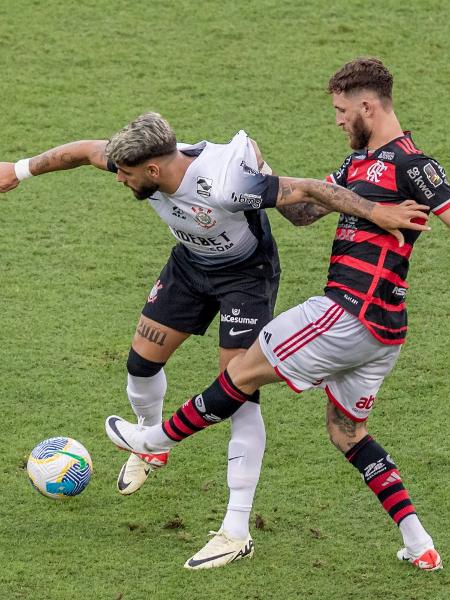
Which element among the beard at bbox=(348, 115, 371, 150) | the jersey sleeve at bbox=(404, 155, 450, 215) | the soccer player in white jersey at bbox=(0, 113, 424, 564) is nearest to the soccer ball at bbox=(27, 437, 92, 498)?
the soccer player in white jersey at bbox=(0, 113, 424, 564)

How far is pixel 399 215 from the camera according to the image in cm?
577

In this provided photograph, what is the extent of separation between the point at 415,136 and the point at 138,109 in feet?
7.72

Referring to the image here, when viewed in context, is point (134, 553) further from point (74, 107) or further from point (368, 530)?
point (74, 107)

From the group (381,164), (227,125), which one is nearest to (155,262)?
(227,125)

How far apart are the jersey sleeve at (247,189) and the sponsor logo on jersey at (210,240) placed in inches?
9.8

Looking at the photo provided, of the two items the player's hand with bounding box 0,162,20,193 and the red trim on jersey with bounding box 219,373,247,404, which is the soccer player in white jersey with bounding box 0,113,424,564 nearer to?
the player's hand with bounding box 0,162,20,193

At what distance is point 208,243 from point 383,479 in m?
1.39

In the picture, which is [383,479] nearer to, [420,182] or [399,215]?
[399,215]

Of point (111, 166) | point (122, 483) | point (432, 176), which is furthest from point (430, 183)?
point (122, 483)

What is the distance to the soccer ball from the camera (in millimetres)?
6539

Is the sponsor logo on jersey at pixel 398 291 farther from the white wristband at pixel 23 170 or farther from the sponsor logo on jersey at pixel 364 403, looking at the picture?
the white wristband at pixel 23 170

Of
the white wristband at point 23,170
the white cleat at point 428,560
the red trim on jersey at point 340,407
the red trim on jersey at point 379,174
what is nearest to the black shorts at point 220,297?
the red trim on jersey at point 340,407

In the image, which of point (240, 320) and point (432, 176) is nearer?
point (432, 176)

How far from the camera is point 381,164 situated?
5922 millimetres
